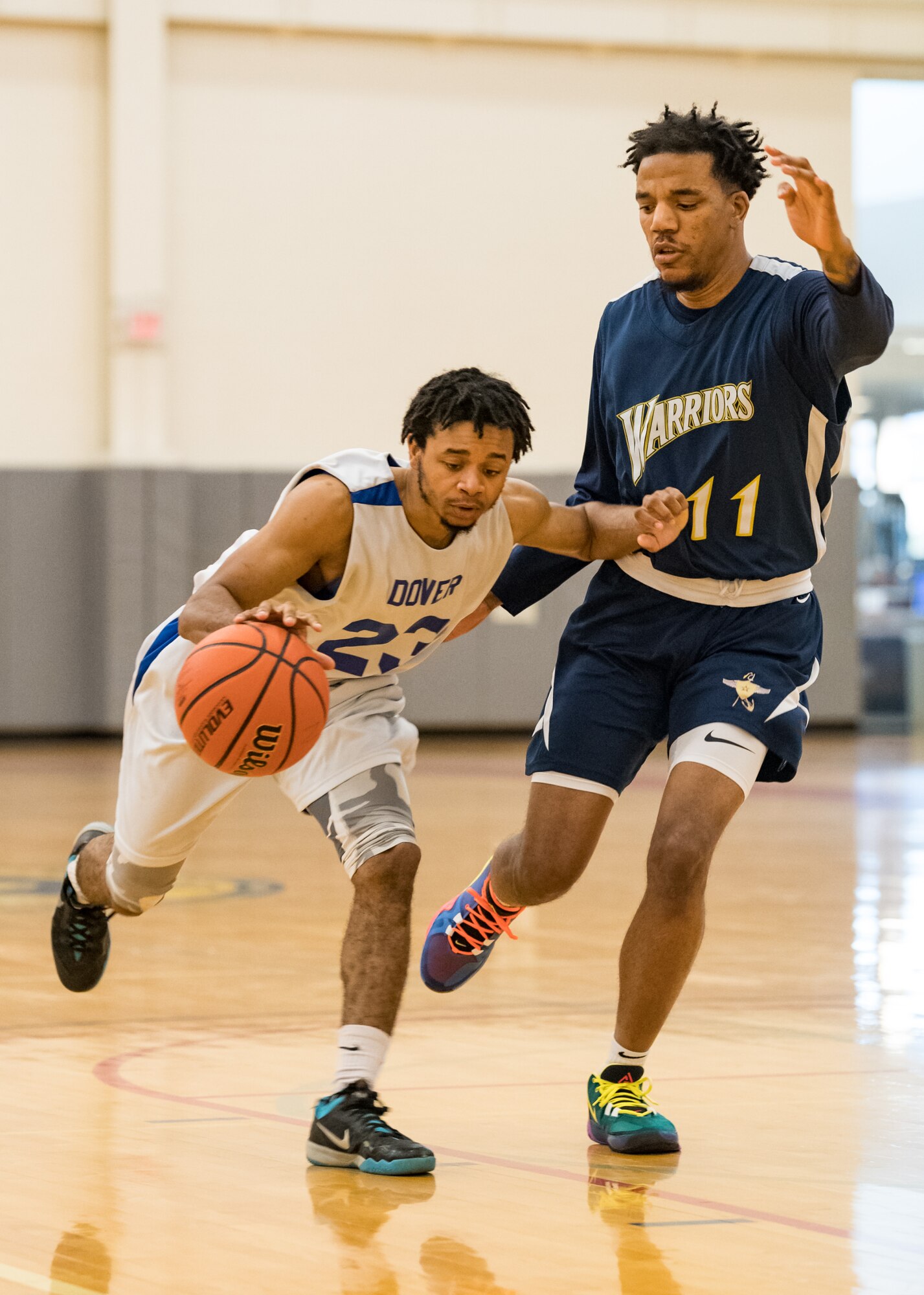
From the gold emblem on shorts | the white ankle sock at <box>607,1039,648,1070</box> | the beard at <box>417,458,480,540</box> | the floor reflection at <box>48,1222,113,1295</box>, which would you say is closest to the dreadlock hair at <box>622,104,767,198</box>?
the beard at <box>417,458,480,540</box>

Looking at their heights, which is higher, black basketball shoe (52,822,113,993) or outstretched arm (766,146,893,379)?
outstretched arm (766,146,893,379)

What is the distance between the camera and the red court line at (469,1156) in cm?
350

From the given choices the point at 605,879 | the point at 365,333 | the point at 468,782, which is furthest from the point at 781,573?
the point at 365,333

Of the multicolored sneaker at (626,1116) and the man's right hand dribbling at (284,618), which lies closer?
the man's right hand dribbling at (284,618)

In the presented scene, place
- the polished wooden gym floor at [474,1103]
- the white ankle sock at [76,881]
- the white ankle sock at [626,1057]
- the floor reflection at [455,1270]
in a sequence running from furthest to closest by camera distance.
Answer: the white ankle sock at [76,881], the white ankle sock at [626,1057], the polished wooden gym floor at [474,1103], the floor reflection at [455,1270]

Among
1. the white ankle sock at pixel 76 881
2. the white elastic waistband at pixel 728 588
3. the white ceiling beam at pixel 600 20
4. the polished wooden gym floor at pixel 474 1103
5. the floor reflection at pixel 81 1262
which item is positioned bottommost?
the polished wooden gym floor at pixel 474 1103

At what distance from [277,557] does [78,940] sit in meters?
1.72

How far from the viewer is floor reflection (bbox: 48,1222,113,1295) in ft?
9.98

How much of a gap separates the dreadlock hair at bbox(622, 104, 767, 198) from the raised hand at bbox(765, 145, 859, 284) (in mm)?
333

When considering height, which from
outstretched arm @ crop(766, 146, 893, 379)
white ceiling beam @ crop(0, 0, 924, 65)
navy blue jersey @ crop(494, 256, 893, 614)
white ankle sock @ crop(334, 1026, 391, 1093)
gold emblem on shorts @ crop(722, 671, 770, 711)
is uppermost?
white ceiling beam @ crop(0, 0, 924, 65)

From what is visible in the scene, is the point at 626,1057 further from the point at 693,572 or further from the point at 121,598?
the point at 121,598

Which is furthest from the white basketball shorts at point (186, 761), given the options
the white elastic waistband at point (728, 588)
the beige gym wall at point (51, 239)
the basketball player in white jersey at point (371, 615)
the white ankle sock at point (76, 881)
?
the beige gym wall at point (51, 239)

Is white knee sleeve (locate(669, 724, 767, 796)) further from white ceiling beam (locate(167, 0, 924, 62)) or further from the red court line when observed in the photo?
white ceiling beam (locate(167, 0, 924, 62))

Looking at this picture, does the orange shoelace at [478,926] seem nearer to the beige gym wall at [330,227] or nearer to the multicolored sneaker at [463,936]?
the multicolored sneaker at [463,936]
